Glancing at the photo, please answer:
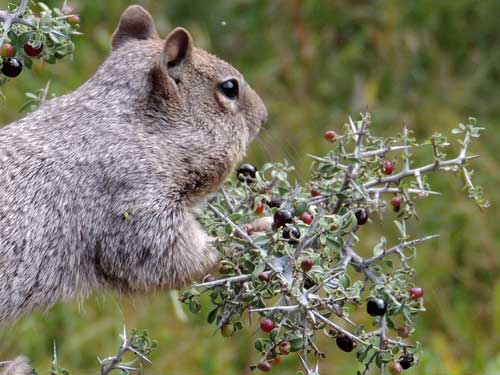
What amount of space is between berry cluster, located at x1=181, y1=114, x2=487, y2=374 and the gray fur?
27 centimetres

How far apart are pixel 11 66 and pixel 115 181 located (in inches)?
17.8

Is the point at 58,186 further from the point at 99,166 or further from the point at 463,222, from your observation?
the point at 463,222

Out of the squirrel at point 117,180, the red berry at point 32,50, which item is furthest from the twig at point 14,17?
the squirrel at point 117,180

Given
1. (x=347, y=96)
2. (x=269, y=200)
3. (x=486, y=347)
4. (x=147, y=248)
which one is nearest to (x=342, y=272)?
(x=269, y=200)

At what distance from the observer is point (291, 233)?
7.39ft

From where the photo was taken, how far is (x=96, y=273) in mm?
2732

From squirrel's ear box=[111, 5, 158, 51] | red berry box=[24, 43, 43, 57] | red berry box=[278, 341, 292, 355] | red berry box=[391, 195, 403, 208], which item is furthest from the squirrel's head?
red berry box=[278, 341, 292, 355]

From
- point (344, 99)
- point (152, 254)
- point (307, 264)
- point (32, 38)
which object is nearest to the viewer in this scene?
point (307, 264)

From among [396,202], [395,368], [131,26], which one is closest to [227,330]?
[395,368]

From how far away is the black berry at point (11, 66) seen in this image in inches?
95.4

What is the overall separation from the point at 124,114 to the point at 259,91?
6.91 ft

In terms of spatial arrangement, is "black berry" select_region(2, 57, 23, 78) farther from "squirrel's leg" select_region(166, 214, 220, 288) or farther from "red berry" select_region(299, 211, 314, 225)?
"red berry" select_region(299, 211, 314, 225)

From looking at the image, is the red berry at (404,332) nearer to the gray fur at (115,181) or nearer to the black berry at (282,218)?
the black berry at (282,218)

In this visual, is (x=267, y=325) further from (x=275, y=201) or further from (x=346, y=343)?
(x=275, y=201)
